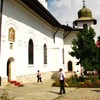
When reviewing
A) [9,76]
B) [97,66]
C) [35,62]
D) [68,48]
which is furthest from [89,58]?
[68,48]

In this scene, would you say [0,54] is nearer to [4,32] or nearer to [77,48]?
[4,32]

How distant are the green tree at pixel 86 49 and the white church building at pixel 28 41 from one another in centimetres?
394

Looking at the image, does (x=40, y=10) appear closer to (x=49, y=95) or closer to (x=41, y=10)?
(x=41, y=10)

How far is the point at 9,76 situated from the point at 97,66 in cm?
788

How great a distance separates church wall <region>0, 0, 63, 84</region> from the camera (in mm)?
17938

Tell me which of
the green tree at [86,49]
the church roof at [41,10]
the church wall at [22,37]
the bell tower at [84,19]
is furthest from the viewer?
the bell tower at [84,19]

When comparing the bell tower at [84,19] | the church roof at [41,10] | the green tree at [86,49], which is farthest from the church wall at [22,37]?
the bell tower at [84,19]

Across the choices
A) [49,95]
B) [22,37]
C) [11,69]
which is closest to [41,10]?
[22,37]

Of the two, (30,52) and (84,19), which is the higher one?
(84,19)

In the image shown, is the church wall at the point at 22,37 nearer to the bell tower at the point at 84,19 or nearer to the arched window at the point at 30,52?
the arched window at the point at 30,52

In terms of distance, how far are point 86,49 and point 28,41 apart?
203 inches

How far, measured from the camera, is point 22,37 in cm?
2100

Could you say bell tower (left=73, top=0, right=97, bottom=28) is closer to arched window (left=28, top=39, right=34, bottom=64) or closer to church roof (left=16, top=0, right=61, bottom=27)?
church roof (left=16, top=0, right=61, bottom=27)

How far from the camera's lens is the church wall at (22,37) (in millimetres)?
17938
